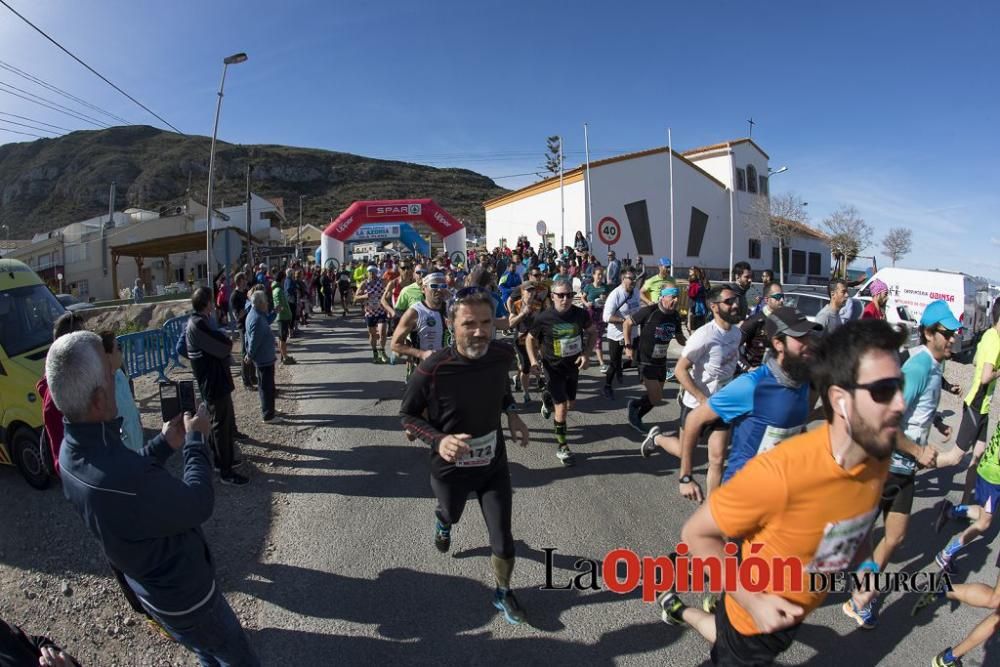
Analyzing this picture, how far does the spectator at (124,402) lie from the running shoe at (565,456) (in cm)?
370

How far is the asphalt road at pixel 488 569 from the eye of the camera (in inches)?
114

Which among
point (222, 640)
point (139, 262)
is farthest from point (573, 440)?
point (139, 262)

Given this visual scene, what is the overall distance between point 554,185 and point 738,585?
29.6m

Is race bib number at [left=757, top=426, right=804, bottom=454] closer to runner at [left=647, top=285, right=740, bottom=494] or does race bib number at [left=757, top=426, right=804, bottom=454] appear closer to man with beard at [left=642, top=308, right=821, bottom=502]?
man with beard at [left=642, top=308, right=821, bottom=502]

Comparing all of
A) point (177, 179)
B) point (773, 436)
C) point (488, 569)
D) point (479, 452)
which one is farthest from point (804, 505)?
point (177, 179)

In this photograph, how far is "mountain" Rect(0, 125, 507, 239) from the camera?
303 feet

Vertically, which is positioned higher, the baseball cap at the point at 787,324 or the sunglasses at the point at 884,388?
the baseball cap at the point at 787,324

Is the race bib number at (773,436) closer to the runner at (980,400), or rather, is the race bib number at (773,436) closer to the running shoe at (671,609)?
the running shoe at (671,609)

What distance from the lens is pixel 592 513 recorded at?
4.40 metres

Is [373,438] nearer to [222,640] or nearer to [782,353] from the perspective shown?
[222,640]

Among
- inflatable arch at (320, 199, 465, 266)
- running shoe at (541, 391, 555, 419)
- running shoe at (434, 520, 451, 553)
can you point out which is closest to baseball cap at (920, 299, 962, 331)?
running shoe at (434, 520, 451, 553)

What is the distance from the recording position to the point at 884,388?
1.58 m

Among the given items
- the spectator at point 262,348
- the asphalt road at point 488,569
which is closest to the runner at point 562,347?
the asphalt road at point 488,569

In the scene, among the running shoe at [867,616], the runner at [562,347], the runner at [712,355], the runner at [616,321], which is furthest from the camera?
the runner at [616,321]
